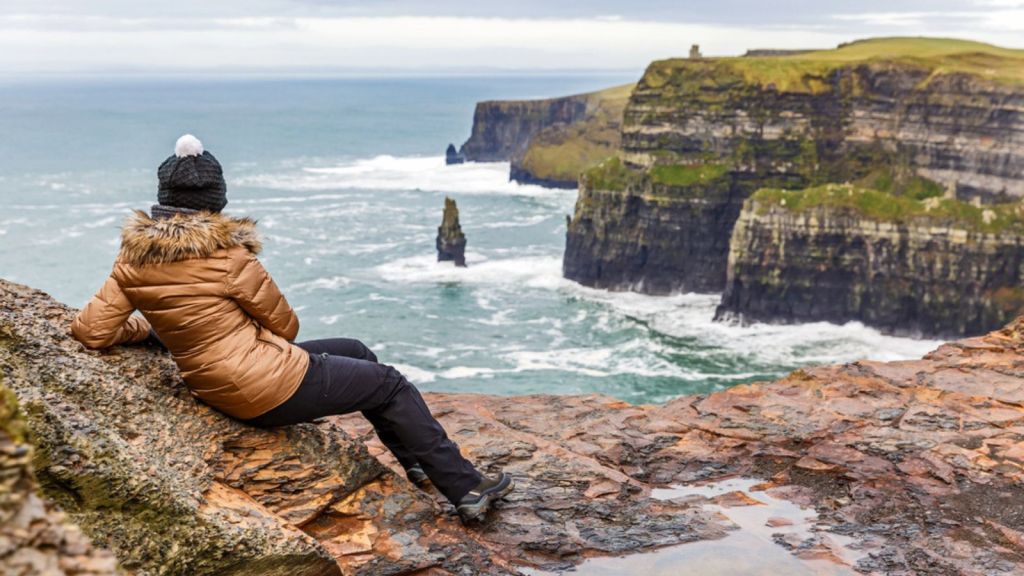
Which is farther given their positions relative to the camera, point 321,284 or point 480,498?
point 321,284

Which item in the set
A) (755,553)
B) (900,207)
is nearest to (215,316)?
(755,553)

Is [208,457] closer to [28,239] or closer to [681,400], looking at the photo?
[681,400]

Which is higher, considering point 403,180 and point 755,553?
point 755,553

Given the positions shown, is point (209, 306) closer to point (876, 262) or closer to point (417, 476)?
point (417, 476)

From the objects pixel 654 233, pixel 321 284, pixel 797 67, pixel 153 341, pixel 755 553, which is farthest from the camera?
pixel 797 67

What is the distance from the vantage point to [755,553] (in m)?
8.30

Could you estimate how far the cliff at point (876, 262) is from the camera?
76125 millimetres

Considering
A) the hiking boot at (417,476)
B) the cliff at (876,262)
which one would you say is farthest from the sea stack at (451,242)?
the hiking boot at (417,476)

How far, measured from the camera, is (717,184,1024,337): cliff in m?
76.1

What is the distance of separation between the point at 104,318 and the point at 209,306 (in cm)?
98

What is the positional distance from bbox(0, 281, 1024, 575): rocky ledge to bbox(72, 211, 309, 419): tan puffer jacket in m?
0.48

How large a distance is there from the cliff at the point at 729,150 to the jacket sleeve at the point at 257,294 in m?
89.7

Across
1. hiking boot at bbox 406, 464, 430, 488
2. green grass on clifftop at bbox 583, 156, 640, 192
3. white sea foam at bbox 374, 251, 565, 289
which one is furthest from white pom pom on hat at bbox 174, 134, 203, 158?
green grass on clifftop at bbox 583, 156, 640, 192

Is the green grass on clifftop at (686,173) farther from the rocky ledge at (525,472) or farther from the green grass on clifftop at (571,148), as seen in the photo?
the rocky ledge at (525,472)
